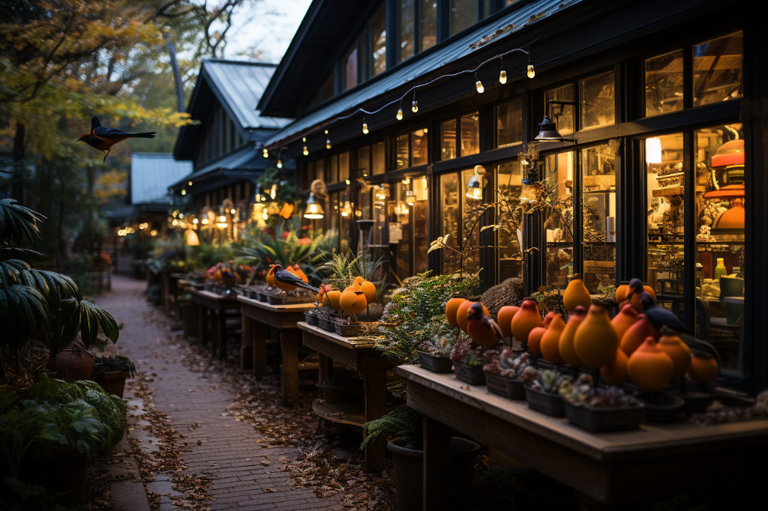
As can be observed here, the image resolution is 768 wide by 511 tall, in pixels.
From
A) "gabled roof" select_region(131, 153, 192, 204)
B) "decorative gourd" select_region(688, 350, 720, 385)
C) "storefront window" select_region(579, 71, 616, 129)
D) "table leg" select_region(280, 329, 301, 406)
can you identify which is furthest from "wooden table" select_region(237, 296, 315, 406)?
"gabled roof" select_region(131, 153, 192, 204)

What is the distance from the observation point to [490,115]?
22.7 feet

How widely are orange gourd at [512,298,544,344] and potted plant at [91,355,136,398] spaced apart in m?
4.61

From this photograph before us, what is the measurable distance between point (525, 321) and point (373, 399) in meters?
2.42

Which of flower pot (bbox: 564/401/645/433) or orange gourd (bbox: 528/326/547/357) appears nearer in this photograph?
flower pot (bbox: 564/401/645/433)

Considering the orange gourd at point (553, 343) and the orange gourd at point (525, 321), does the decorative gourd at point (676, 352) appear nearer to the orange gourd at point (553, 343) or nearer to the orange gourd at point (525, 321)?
the orange gourd at point (553, 343)

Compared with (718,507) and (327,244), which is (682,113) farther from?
(327,244)

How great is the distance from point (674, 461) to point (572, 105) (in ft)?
12.5

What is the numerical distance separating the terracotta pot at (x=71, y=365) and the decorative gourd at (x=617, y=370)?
5005 mm

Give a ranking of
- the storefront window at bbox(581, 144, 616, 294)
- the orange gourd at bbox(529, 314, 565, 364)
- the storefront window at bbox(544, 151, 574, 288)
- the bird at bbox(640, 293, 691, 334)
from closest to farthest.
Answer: the bird at bbox(640, 293, 691, 334) → the orange gourd at bbox(529, 314, 565, 364) → the storefront window at bbox(581, 144, 616, 294) → the storefront window at bbox(544, 151, 574, 288)

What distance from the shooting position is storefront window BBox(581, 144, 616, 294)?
5270 mm

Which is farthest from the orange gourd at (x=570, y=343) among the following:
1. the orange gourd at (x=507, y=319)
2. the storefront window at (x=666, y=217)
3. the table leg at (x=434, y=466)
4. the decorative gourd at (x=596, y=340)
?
the storefront window at (x=666, y=217)

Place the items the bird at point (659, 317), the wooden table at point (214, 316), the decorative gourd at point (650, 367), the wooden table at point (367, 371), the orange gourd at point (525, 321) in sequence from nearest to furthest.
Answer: the decorative gourd at point (650, 367)
the bird at point (659, 317)
the orange gourd at point (525, 321)
the wooden table at point (367, 371)
the wooden table at point (214, 316)

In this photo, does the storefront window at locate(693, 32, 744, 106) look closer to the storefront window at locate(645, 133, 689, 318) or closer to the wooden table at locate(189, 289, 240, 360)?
the storefront window at locate(645, 133, 689, 318)

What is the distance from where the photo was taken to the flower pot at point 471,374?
3.55m
